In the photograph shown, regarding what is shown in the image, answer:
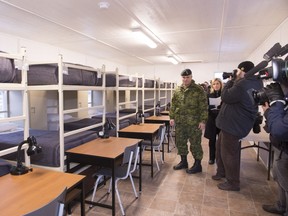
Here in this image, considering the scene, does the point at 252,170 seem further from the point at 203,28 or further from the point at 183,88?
the point at 203,28

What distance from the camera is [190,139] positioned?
3.30m

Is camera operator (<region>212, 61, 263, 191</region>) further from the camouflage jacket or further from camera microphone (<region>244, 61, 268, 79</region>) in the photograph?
the camouflage jacket

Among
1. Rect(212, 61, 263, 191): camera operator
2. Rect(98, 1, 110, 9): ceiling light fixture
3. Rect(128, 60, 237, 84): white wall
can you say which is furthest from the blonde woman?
Rect(128, 60, 237, 84): white wall

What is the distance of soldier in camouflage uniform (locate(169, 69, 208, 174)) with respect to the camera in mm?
3188

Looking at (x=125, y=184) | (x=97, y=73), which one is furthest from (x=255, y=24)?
(x=125, y=184)

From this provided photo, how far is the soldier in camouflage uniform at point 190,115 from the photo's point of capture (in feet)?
10.5

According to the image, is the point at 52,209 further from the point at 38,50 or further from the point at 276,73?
the point at 38,50

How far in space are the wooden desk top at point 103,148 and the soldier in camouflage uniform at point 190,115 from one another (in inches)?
40.9

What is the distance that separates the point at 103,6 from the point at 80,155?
6.15 feet

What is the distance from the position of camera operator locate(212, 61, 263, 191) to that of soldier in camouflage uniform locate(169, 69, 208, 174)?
17.3 inches

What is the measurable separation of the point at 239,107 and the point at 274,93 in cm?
104

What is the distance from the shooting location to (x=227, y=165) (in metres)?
2.73

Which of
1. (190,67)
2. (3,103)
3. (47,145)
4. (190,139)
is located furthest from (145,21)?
(190,67)

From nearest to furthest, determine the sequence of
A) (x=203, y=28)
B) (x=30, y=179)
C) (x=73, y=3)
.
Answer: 1. (x=30, y=179)
2. (x=73, y=3)
3. (x=203, y=28)
